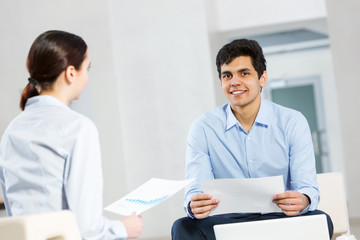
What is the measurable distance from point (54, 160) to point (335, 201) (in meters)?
1.66

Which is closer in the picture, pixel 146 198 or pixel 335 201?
pixel 146 198

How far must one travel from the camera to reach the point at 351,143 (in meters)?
5.97

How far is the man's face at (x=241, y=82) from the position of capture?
271 centimetres

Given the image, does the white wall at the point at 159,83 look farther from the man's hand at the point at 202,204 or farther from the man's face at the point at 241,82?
the man's hand at the point at 202,204

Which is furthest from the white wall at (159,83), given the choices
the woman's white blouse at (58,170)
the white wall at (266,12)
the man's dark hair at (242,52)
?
the woman's white blouse at (58,170)

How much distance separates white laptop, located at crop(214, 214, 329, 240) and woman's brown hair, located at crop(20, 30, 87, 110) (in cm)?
81

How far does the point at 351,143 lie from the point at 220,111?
3.55 meters

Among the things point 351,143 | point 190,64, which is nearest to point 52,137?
point 190,64

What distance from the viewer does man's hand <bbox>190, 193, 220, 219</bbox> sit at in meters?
2.33

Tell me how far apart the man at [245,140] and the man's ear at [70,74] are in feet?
3.61

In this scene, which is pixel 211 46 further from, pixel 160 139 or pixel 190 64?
pixel 160 139

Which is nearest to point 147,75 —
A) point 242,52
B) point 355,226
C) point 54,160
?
point 355,226

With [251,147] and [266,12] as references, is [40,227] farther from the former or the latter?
[266,12]

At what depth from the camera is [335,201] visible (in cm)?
271
